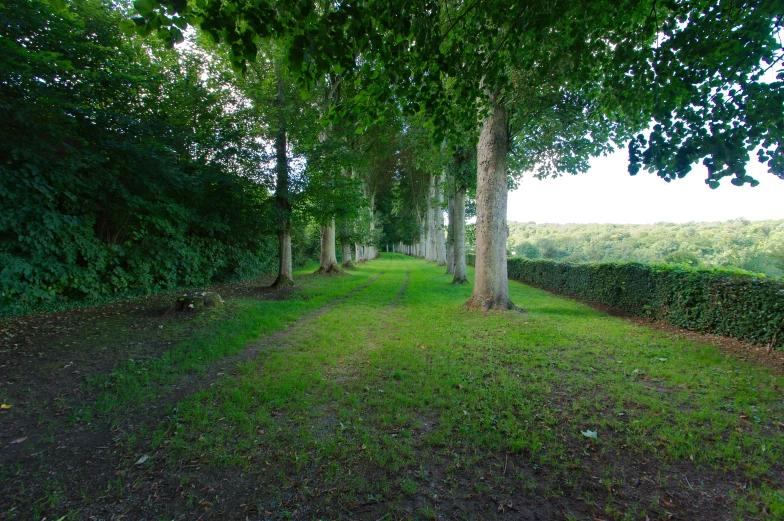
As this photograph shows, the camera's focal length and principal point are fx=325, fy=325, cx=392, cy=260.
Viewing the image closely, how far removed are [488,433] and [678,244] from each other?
2693cm

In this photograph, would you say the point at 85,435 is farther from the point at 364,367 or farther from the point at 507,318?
the point at 507,318

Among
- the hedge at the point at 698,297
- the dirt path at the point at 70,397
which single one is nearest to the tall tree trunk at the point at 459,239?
the hedge at the point at 698,297

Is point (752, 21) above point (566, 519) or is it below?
above

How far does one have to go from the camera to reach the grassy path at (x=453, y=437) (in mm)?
2373

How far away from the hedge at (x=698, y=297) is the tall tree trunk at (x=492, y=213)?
11.7 feet

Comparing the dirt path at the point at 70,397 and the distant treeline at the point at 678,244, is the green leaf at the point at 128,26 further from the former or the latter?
the distant treeline at the point at 678,244

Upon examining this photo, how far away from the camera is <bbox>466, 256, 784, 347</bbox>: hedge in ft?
19.1

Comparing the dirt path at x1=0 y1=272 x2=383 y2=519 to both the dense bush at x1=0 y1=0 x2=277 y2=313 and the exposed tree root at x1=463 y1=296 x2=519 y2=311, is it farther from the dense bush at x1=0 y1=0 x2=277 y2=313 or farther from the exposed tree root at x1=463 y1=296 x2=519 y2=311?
the exposed tree root at x1=463 y1=296 x2=519 y2=311

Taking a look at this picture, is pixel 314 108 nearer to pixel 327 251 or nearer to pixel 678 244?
pixel 327 251

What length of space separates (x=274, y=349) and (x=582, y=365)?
16.9 feet

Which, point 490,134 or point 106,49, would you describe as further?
point 490,134

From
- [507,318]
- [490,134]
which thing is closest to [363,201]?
[490,134]

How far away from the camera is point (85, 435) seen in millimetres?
3176

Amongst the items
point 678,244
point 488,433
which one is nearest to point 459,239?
point 488,433
